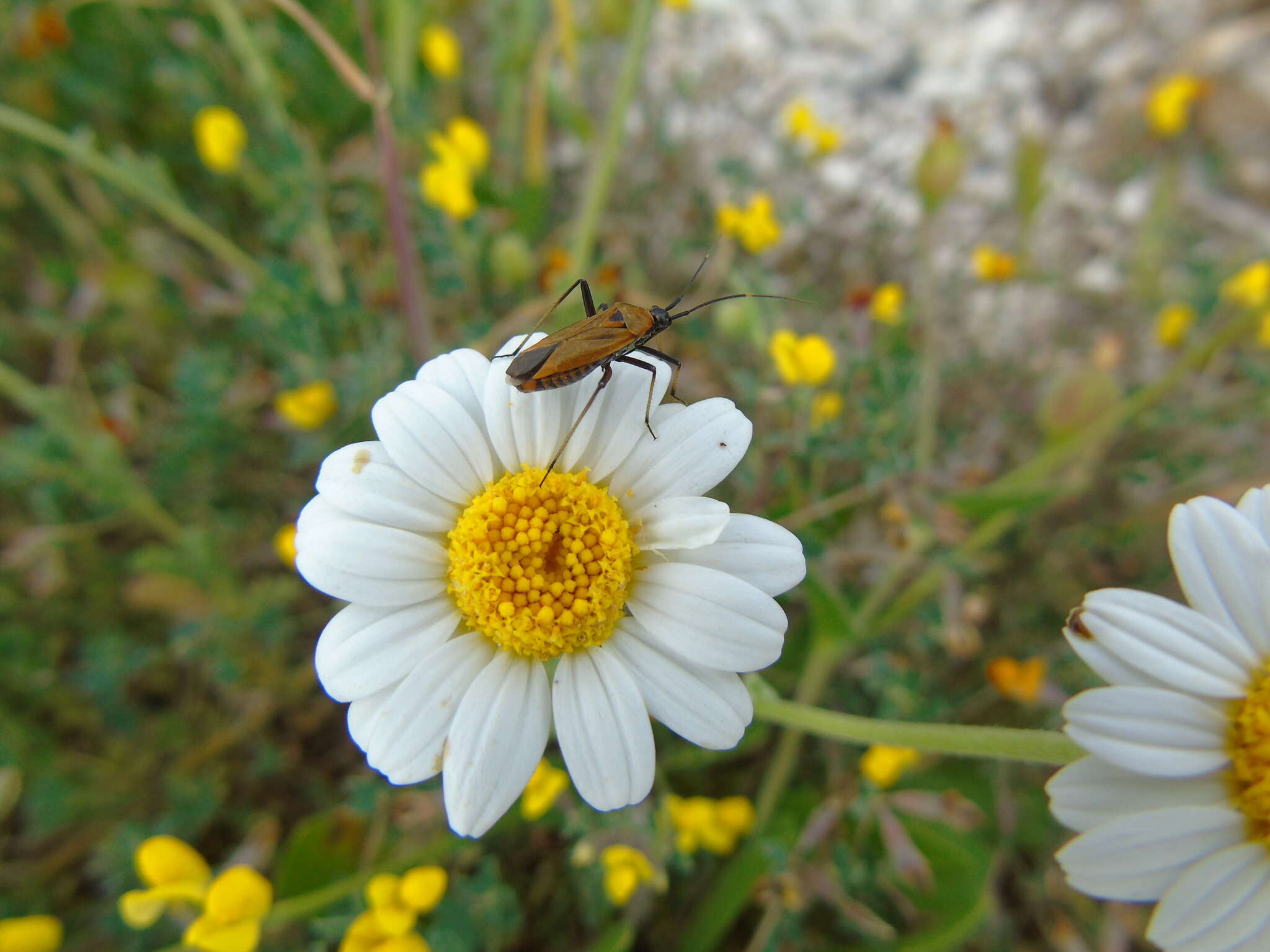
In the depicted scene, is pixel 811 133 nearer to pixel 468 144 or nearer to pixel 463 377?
pixel 468 144

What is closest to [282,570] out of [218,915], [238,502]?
[238,502]

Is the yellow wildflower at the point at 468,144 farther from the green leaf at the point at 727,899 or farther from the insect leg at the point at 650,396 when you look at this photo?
the green leaf at the point at 727,899

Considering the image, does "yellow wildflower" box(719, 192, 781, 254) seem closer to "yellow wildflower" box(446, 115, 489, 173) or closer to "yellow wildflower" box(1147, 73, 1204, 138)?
"yellow wildflower" box(446, 115, 489, 173)

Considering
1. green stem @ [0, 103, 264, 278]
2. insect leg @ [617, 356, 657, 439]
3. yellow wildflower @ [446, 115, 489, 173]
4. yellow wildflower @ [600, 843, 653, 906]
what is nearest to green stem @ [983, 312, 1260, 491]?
insect leg @ [617, 356, 657, 439]

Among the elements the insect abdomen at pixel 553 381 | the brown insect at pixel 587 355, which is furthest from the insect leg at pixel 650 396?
the insect abdomen at pixel 553 381

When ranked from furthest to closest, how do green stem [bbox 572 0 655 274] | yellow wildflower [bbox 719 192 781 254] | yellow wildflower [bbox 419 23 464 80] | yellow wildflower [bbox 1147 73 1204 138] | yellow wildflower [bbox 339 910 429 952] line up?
yellow wildflower [bbox 1147 73 1204 138] < yellow wildflower [bbox 419 23 464 80] < yellow wildflower [bbox 719 192 781 254] < green stem [bbox 572 0 655 274] < yellow wildflower [bbox 339 910 429 952]
